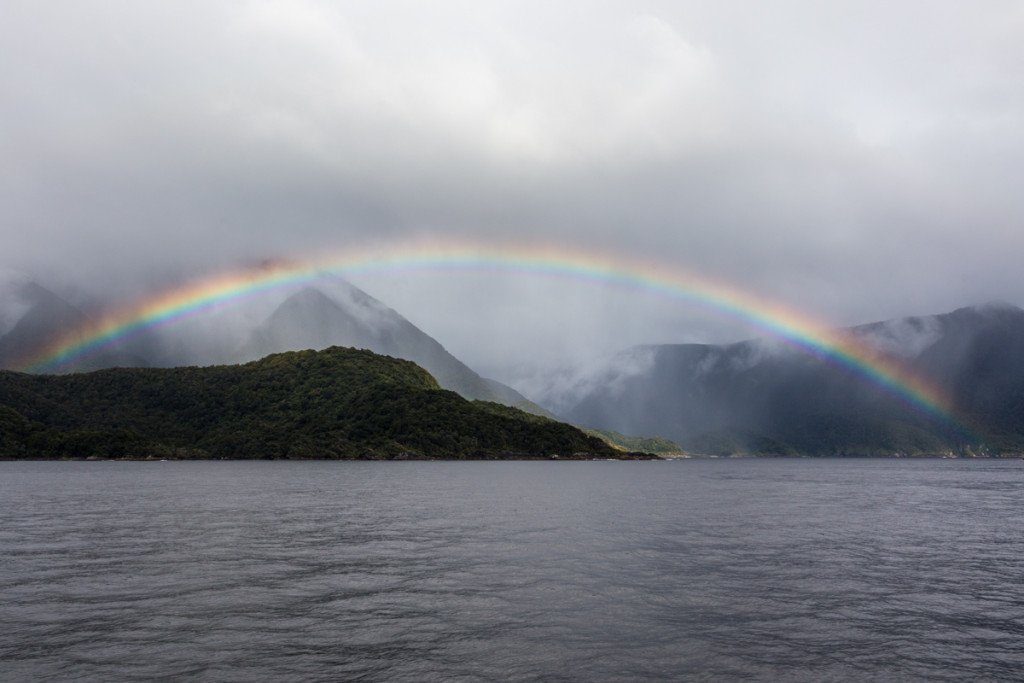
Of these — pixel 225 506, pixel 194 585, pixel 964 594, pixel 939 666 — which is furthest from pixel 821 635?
pixel 225 506

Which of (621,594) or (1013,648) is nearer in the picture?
(1013,648)

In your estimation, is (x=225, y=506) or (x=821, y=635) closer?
(x=821, y=635)

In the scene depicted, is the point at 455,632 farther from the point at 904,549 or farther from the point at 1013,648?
the point at 904,549

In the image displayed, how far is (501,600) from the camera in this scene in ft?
111

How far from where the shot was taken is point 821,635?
1115 inches

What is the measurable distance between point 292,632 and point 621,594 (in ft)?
57.7

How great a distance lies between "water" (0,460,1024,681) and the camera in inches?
938

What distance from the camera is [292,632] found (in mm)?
27453

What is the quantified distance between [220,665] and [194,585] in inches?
610

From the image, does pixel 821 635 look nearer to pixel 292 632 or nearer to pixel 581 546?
pixel 292 632

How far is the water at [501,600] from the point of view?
23.8 m

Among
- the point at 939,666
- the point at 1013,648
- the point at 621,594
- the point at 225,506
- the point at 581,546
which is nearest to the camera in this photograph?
the point at 939,666

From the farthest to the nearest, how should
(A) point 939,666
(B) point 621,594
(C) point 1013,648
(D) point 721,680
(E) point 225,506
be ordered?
(E) point 225,506 → (B) point 621,594 → (C) point 1013,648 → (A) point 939,666 → (D) point 721,680

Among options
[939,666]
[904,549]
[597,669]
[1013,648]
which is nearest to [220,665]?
[597,669]
